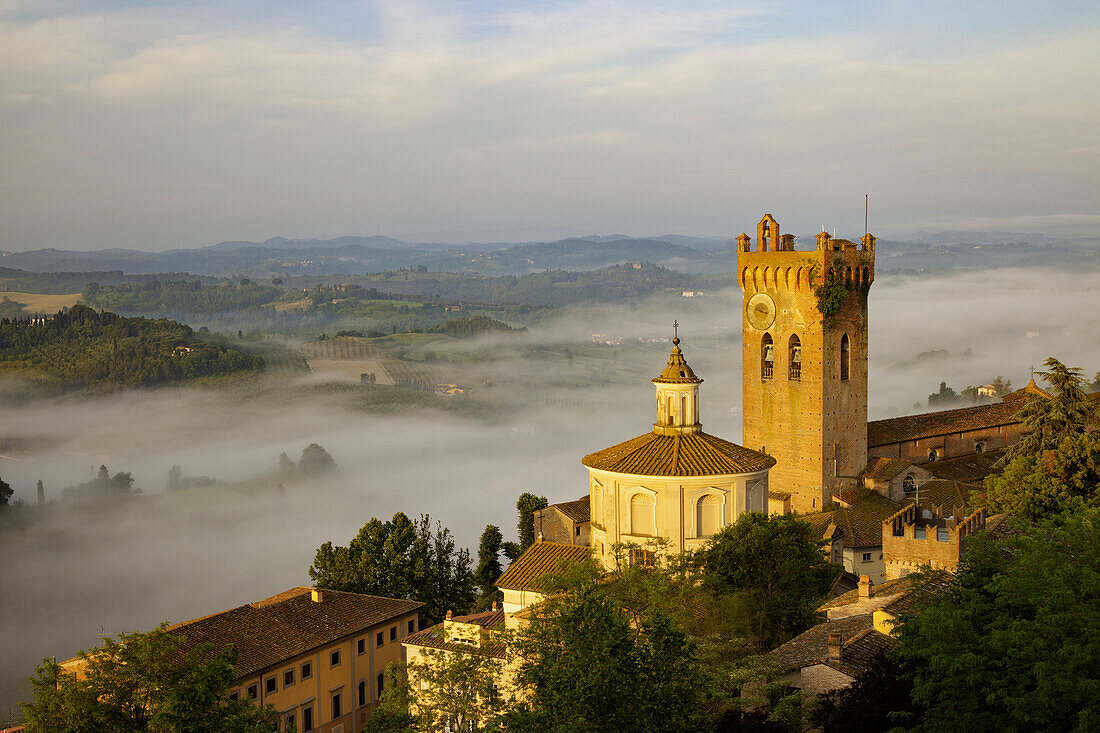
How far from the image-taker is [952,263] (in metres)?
189

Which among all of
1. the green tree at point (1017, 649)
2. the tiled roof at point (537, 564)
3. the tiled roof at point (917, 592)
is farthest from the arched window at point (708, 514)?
the green tree at point (1017, 649)

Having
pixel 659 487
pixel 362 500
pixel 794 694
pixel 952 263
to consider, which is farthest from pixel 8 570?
pixel 952 263

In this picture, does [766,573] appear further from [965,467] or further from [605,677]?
[965,467]

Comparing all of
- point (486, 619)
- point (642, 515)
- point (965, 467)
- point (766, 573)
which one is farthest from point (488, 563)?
point (766, 573)

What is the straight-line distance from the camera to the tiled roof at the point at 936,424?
209 ft

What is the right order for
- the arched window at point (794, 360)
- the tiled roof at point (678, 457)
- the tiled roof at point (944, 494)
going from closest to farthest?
the tiled roof at point (678, 457) < the tiled roof at point (944, 494) < the arched window at point (794, 360)

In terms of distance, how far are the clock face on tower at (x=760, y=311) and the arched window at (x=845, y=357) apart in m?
3.90

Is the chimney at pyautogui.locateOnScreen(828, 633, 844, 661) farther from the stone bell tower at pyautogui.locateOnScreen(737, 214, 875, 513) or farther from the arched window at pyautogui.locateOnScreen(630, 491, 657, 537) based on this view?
the stone bell tower at pyautogui.locateOnScreen(737, 214, 875, 513)

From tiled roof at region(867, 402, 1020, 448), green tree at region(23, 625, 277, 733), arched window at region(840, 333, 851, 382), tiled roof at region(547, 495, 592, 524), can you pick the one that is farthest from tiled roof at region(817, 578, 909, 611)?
tiled roof at region(867, 402, 1020, 448)

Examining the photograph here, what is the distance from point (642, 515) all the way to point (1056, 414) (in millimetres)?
21257

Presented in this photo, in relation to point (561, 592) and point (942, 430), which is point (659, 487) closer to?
point (561, 592)

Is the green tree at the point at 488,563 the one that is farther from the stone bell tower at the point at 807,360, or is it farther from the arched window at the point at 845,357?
the arched window at the point at 845,357

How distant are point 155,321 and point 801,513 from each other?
151 metres

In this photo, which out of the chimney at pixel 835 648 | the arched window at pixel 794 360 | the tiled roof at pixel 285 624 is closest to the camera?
the chimney at pixel 835 648
